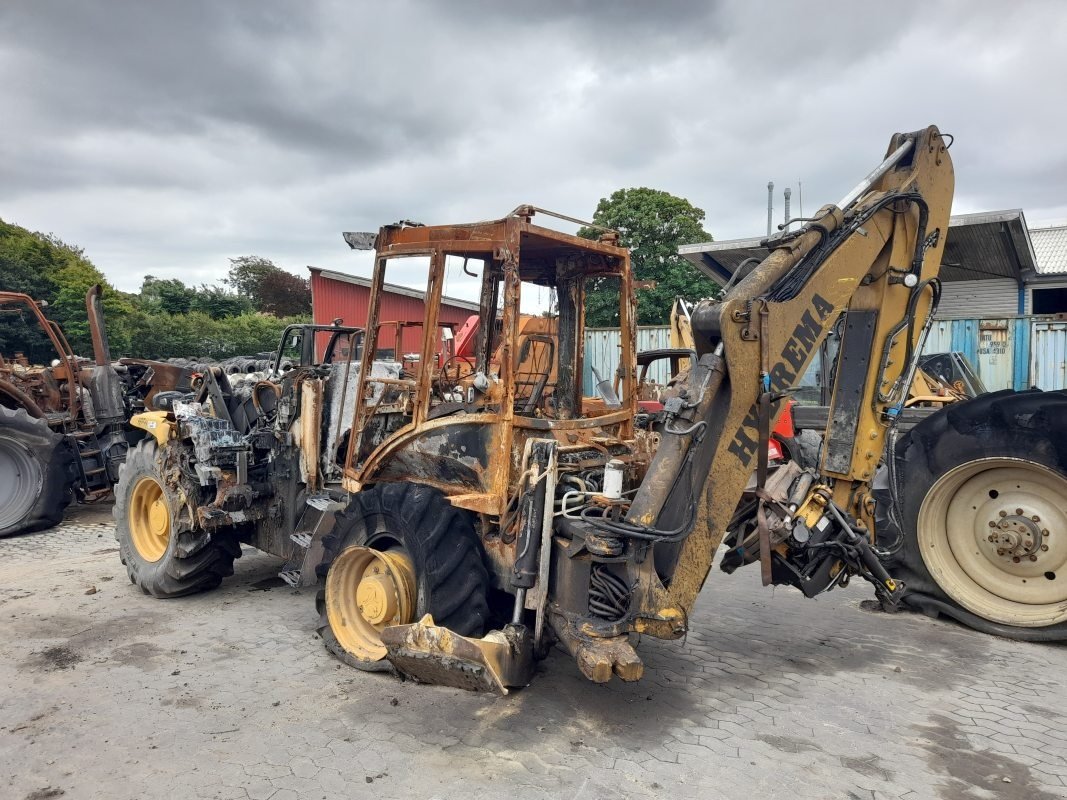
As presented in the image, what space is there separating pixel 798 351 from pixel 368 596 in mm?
2695

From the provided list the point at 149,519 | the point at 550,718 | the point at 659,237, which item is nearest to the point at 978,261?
the point at 659,237

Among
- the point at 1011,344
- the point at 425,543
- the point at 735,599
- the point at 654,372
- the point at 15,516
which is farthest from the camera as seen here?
Answer: the point at 654,372

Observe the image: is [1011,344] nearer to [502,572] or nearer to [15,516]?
[502,572]

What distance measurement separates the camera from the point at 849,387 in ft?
13.9

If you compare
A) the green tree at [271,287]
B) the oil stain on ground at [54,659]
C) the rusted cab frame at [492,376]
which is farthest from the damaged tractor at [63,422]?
the green tree at [271,287]

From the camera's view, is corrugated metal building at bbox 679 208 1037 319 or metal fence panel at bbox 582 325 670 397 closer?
corrugated metal building at bbox 679 208 1037 319

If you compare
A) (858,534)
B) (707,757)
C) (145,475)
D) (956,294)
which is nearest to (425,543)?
(707,757)

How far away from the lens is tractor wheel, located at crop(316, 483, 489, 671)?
3.80 m

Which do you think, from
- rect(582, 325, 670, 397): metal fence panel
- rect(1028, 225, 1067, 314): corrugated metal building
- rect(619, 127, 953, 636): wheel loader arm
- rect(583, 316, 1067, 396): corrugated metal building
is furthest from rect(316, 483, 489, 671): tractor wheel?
rect(1028, 225, 1067, 314): corrugated metal building

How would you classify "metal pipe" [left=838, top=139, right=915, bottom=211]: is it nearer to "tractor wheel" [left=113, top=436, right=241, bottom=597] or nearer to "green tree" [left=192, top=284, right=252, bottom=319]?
"tractor wheel" [left=113, top=436, right=241, bottom=597]

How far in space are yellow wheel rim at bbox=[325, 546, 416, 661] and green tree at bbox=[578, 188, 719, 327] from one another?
775 inches

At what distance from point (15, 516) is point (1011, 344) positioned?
14110 millimetres

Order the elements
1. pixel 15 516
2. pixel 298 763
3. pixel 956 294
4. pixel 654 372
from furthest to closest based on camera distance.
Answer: pixel 956 294, pixel 654 372, pixel 15 516, pixel 298 763

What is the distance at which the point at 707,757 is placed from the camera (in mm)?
3262
